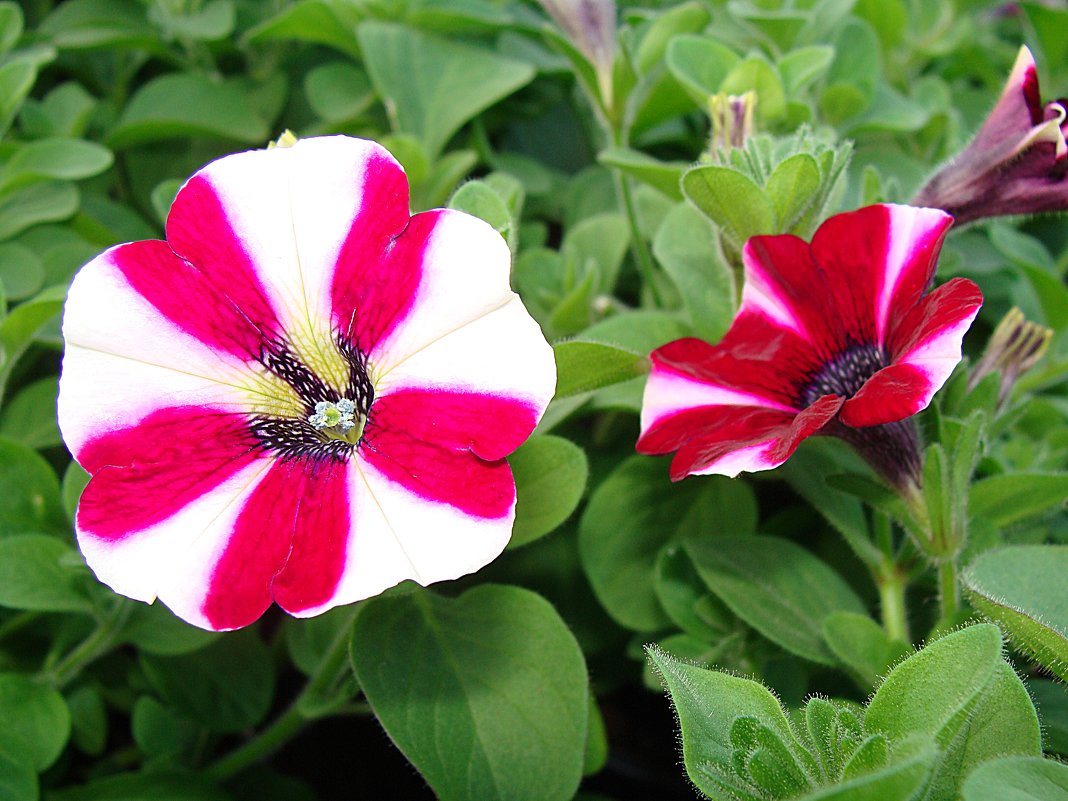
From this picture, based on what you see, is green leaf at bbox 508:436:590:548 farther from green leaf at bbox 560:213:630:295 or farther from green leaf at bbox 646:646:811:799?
green leaf at bbox 560:213:630:295

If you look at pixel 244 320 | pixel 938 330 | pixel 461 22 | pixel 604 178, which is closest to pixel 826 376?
pixel 938 330

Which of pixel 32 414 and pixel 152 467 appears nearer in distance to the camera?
pixel 152 467

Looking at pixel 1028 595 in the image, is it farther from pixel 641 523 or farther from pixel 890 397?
pixel 641 523

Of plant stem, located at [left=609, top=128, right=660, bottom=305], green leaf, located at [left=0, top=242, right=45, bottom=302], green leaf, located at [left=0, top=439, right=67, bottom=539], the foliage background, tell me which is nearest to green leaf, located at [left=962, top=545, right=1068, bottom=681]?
the foliage background

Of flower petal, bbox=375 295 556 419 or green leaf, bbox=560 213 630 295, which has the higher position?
flower petal, bbox=375 295 556 419

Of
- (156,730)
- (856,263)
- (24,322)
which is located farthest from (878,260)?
(156,730)

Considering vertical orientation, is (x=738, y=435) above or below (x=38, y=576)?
above
